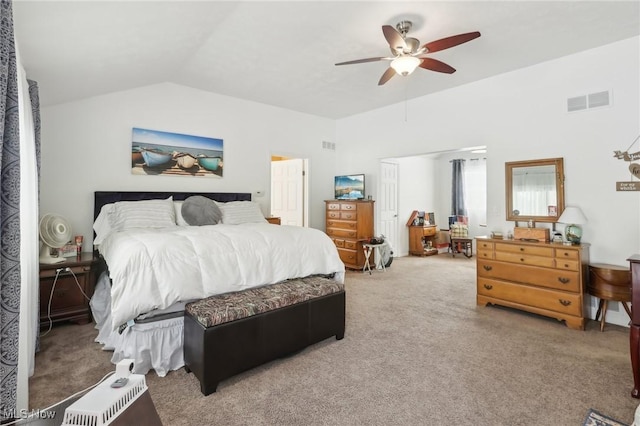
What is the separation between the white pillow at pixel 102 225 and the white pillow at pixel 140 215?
53 mm

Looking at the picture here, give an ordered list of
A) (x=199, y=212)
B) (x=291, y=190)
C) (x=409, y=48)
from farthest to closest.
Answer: (x=291, y=190)
(x=199, y=212)
(x=409, y=48)

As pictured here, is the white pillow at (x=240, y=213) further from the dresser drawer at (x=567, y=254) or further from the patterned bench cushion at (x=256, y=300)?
the dresser drawer at (x=567, y=254)

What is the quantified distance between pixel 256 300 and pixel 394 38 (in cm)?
236

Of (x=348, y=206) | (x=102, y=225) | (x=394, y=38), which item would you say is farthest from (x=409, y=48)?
(x=102, y=225)

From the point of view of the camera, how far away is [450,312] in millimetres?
3609

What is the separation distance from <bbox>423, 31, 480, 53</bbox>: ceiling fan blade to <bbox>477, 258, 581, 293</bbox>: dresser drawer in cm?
250

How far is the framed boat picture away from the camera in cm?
424

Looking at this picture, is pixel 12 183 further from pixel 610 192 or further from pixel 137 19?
pixel 610 192

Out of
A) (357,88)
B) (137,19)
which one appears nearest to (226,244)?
(137,19)

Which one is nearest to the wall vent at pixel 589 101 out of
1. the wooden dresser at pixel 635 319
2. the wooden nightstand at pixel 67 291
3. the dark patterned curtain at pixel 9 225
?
the wooden dresser at pixel 635 319

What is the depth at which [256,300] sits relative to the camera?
238 cm

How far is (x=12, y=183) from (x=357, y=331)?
273 cm

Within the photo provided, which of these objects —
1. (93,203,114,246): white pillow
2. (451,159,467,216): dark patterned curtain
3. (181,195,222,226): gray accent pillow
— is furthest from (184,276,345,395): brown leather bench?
(451,159,467,216): dark patterned curtain

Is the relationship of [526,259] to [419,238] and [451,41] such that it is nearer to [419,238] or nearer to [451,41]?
[451,41]
